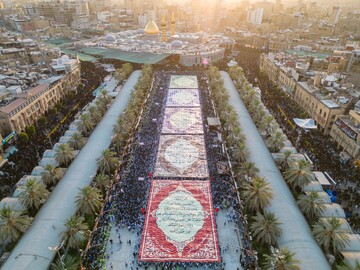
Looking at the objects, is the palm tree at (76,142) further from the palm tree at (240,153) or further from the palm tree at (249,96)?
the palm tree at (249,96)

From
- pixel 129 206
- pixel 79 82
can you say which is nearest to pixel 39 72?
pixel 79 82

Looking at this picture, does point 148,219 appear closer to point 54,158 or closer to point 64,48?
point 54,158

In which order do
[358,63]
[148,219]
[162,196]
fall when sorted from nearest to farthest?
[148,219]
[162,196]
[358,63]

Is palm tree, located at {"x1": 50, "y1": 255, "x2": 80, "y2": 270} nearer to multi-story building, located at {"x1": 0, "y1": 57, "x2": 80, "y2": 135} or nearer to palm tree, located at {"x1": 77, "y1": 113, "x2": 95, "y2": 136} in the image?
palm tree, located at {"x1": 77, "y1": 113, "x2": 95, "y2": 136}

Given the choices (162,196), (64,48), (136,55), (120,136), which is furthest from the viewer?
(64,48)

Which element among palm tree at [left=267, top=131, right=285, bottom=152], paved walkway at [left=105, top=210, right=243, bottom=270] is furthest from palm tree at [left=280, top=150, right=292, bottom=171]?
paved walkway at [left=105, top=210, right=243, bottom=270]

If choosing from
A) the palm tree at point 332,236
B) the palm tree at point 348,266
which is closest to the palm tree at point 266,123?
the palm tree at point 332,236
